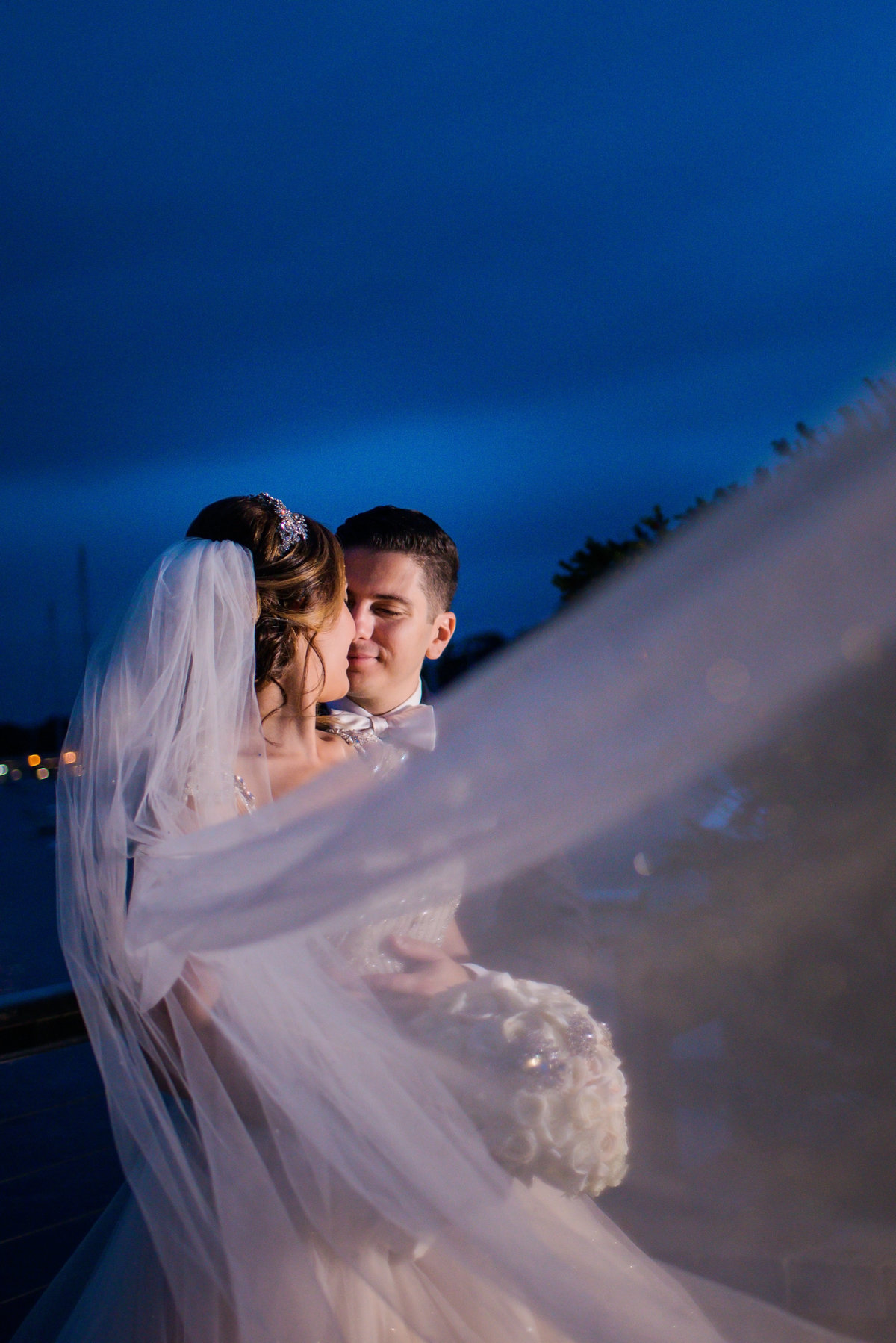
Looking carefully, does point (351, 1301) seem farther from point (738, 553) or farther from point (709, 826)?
point (709, 826)

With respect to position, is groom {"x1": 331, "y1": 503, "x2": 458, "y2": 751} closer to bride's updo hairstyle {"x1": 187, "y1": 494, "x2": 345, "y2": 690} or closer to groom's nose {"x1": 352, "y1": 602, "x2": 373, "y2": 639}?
groom's nose {"x1": 352, "y1": 602, "x2": 373, "y2": 639}

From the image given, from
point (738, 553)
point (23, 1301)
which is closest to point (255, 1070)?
point (738, 553)

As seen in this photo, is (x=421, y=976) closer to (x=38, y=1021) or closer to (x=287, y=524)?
(x=287, y=524)

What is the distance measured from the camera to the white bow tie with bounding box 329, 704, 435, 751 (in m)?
2.11

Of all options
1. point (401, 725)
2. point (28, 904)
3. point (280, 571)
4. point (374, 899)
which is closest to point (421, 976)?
point (374, 899)

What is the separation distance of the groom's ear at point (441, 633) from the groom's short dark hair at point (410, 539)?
0.03 metres

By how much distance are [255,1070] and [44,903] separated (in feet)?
76.1

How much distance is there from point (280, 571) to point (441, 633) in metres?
0.91

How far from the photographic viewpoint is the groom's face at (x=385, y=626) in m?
2.54

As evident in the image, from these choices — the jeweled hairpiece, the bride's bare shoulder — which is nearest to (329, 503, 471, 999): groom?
the bride's bare shoulder

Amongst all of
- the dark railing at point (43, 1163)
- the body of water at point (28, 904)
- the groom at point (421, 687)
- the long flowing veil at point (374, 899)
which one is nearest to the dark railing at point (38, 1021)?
the dark railing at point (43, 1163)

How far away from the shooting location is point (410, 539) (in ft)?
8.57

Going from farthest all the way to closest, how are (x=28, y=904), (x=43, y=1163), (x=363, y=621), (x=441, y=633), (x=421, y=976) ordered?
1. (x=28, y=904)
2. (x=43, y=1163)
3. (x=441, y=633)
4. (x=363, y=621)
5. (x=421, y=976)

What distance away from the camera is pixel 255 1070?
1.57 meters
